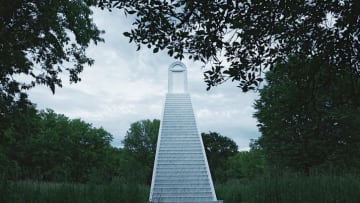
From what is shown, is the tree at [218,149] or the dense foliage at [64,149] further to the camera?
the tree at [218,149]

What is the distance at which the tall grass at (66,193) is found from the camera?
254 inches

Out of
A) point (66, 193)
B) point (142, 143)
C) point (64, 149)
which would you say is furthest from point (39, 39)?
point (142, 143)

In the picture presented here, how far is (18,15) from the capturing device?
6.77m

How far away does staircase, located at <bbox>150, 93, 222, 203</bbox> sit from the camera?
12.6 metres

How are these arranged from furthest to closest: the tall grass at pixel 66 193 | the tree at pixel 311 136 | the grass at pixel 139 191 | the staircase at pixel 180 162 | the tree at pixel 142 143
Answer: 1. the tree at pixel 142 143
2. the tree at pixel 311 136
3. the staircase at pixel 180 162
4. the grass at pixel 139 191
5. the tall grass at pixel 66 193

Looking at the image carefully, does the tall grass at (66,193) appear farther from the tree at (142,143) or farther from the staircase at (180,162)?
the tree at (142,143)

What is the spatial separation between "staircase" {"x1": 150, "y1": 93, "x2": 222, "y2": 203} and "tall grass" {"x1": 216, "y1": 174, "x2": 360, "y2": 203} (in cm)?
295

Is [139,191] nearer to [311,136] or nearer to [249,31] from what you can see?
[249,31]

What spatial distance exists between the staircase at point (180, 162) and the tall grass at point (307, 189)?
9.68 feet

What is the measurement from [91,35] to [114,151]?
36209mm

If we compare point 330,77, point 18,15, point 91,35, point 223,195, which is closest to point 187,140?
point 223,195

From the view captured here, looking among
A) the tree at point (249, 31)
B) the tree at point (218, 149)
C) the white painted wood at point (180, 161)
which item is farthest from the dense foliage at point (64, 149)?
the tree at point (249, 31)

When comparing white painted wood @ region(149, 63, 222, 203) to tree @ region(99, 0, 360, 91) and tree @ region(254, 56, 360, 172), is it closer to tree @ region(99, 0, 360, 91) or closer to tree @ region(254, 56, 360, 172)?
tree @ region(254, 56, 360, 172)

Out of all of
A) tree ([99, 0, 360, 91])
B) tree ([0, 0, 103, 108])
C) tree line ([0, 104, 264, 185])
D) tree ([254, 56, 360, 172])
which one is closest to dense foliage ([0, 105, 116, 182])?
tree line ([0, 104, 264, 185])
